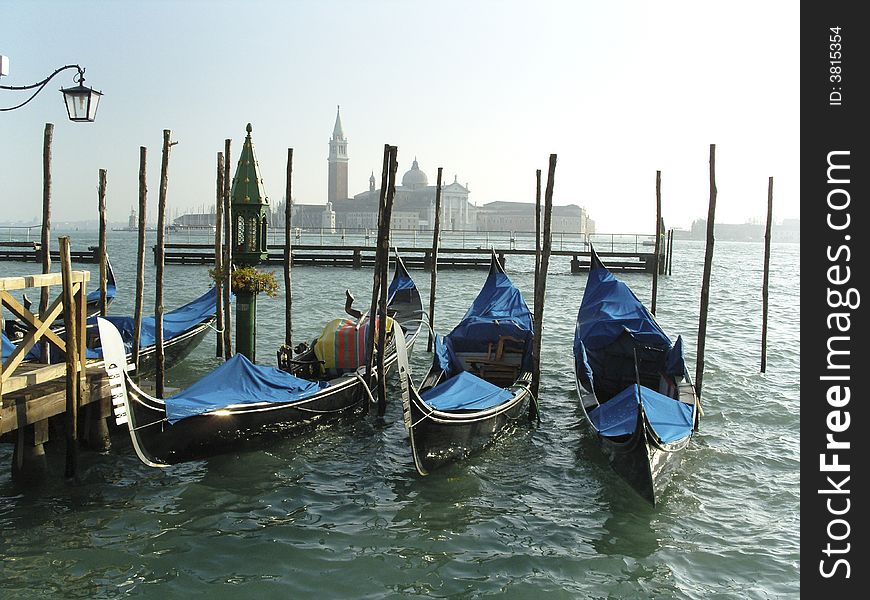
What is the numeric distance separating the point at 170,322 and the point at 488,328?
9.87 feet

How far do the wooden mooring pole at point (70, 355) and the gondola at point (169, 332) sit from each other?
5.79 ft

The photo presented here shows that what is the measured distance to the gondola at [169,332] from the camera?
6.57 m

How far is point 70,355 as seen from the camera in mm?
4090

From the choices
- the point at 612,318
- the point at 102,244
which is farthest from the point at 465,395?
the point at 102,244

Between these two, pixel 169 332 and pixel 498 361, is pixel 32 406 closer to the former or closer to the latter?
pixel 169 332

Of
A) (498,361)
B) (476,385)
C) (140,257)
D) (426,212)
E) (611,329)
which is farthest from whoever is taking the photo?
(426,212)

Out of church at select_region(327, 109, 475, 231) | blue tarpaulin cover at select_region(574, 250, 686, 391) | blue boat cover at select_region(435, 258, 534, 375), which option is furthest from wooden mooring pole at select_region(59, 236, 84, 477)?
church at select_region(327, 109, 475, 231)

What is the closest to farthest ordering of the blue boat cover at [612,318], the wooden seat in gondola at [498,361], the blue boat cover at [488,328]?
the blue boat cover at [612,318] → the blue boat cover at [488,328] → the wooden seat in gondola at [498,361]

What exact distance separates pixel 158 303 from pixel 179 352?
1995 millimetres

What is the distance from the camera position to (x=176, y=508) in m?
4.08

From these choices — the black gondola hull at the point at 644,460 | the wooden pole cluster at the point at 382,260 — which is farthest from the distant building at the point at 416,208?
the black gondola hull at the point at 644,460

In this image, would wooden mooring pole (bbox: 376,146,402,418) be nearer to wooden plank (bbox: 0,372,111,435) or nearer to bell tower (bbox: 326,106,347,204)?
wooden plank (bbox: 0,372,111,435)

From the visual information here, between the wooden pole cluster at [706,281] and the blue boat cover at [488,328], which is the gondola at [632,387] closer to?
the wooden pole cluster at [706,281]
